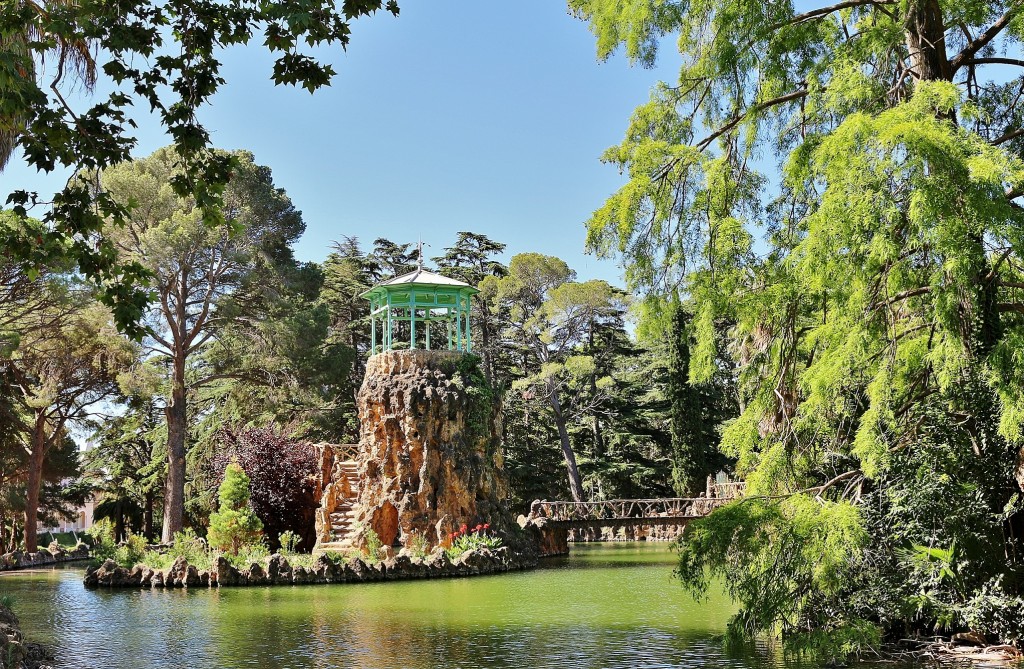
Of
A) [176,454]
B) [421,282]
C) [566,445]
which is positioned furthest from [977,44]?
[566,445]

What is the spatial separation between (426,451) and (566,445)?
12394 mm

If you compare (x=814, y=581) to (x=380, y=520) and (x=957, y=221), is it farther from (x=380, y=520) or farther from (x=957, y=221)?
(x=380, y=520)

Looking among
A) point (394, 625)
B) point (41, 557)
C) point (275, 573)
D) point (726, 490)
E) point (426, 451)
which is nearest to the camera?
point (394, 625)

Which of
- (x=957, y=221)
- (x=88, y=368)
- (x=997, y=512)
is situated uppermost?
(x=88, y=368)

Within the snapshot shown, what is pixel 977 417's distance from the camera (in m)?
7.58

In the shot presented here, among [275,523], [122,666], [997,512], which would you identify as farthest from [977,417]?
[275,523]

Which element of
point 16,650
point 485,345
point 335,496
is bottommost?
point 16,650

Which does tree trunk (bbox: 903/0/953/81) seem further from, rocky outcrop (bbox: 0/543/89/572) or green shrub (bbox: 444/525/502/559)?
rocky outcrop (bbox: 0/543/89/572)

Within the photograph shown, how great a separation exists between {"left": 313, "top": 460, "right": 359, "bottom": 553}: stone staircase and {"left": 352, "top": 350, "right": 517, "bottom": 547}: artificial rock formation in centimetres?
34

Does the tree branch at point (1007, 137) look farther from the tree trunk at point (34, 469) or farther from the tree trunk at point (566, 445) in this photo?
the tree trunk at point (34, 469)

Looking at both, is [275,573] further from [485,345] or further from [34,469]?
[485,345]

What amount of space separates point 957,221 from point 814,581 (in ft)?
9.64

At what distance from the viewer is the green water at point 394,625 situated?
8.88 m

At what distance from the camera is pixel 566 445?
33469mm
